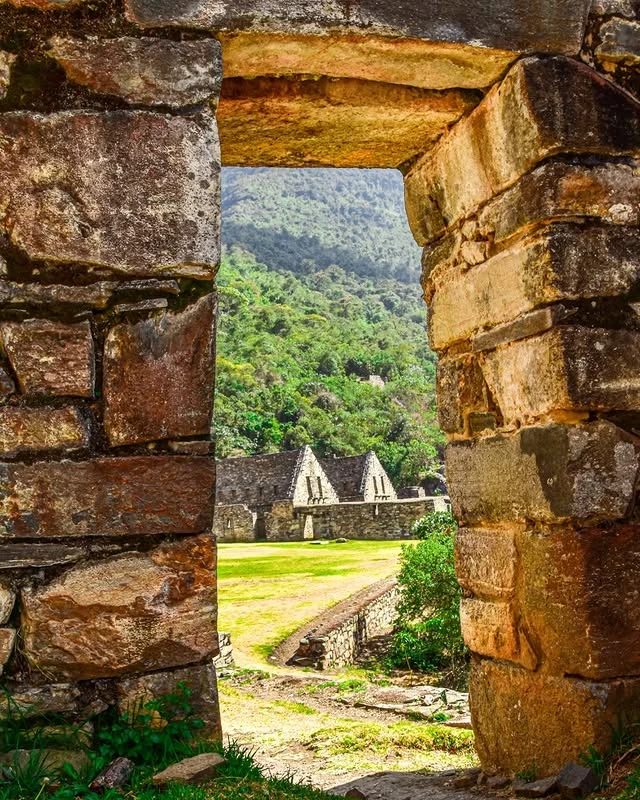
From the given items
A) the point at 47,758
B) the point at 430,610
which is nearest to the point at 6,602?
the point at 47,758

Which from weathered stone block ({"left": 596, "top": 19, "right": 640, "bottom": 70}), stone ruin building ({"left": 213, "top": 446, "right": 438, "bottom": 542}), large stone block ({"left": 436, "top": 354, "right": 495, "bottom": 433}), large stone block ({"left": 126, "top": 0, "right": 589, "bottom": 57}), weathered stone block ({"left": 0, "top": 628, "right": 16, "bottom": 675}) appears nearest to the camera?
weathered stone block ({"left": 0, "top": 628, "right": 16, "bottom": 675})

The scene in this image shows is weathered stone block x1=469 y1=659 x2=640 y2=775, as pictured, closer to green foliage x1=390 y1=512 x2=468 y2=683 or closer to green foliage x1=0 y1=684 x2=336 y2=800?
green foliage x1=0 y1=684 x2=336 y2=800

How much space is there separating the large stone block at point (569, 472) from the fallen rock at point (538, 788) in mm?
968

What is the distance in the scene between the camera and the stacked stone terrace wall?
2.89 metres

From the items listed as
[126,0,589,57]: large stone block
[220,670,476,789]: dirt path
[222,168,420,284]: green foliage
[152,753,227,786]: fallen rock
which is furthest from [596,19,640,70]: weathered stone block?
[222,168,420,284]: green foliage

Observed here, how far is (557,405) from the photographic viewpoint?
11.2ft

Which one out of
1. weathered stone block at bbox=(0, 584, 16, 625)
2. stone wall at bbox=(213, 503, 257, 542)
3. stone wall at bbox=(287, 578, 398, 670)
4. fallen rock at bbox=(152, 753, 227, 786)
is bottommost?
stone wall at bbox=(287, 578, 398, 670)

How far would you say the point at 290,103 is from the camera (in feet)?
12.2

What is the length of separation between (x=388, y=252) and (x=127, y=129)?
128151 millimetres

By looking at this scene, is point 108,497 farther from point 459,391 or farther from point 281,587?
point 281,587

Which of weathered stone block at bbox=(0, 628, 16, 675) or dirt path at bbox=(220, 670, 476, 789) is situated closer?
weathered stone block at bbox=(0, 628, 16, 675)

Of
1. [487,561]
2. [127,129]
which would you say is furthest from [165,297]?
[487,561]

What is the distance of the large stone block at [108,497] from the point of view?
2.88 meters

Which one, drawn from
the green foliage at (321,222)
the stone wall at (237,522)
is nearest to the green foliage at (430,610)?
the stone wall at (237,522)
